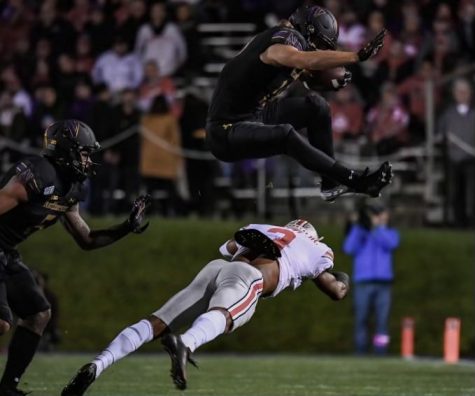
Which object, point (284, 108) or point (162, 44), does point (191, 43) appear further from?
point (284, 108)

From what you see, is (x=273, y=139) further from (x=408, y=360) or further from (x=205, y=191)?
(x=205, y=191)

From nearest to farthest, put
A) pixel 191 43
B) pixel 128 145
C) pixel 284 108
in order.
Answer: pixel 284 108
pixel 128 145
pixel 191 43

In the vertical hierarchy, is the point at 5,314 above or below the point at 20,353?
above

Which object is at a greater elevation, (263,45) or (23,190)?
(263,45)

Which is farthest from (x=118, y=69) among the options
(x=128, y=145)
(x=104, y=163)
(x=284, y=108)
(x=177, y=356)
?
(x=177, y=356)

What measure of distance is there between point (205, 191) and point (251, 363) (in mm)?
3763

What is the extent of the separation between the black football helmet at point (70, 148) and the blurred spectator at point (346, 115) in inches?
341

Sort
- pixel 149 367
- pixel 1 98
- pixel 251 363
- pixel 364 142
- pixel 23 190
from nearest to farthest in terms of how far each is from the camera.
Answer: pixel 23 190
pixel 149 367
pixel 251 363
pixel 364 142
pixel 1 98

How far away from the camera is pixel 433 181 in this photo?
18188 mm

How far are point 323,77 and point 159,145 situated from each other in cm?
865

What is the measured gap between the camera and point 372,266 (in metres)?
17.4

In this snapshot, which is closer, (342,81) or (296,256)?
(296,256)

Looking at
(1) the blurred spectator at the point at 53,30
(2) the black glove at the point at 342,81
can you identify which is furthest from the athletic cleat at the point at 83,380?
(1) the blurred spectator at the point at 53,30

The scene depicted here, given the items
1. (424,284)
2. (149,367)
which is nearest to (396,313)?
(424,284)
